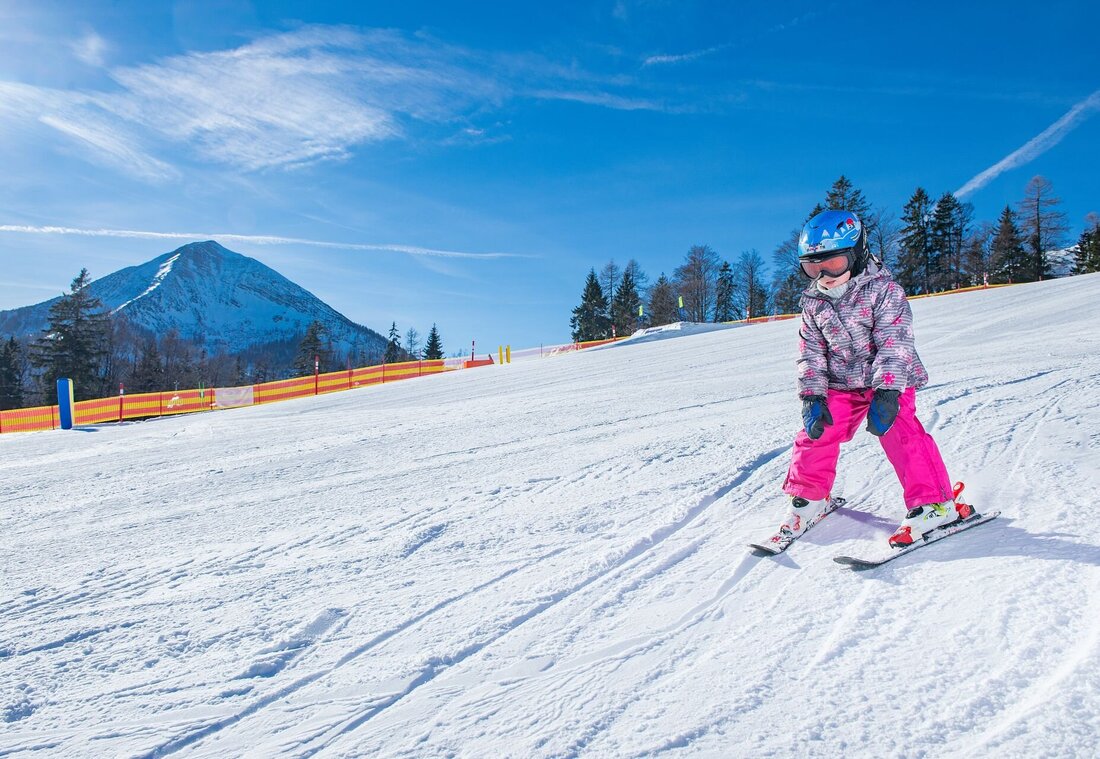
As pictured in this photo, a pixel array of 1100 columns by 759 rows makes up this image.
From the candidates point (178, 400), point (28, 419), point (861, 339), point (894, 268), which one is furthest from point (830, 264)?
point (894, 268)

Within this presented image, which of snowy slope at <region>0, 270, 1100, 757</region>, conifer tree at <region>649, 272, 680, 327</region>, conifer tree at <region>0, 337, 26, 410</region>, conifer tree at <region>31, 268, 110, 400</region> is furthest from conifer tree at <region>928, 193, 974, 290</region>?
conifer tree at <region>0, 337, 26, 410</region>

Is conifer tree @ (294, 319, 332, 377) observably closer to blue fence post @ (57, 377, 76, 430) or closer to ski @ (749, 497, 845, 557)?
blue fence post @ (57, 377, 76, 430)

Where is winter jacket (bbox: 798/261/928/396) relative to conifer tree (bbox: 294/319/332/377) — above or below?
below

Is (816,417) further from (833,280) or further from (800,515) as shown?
(833,280)

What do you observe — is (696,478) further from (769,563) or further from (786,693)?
(786,693)

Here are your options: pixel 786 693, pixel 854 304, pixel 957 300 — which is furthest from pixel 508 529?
pixel 957 300

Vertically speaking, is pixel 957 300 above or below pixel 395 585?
above

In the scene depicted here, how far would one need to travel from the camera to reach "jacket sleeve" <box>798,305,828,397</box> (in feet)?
9.25

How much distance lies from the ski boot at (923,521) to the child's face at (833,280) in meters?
1.14

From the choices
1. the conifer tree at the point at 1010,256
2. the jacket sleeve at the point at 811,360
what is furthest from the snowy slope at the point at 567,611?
the conifer tree at the point at 1010,256

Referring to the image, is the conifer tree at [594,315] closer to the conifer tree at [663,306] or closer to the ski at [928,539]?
the conifer tree at [663,306]

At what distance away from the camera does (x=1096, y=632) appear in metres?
1.80

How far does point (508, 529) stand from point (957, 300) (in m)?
22.1

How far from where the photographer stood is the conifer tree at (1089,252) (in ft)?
141
